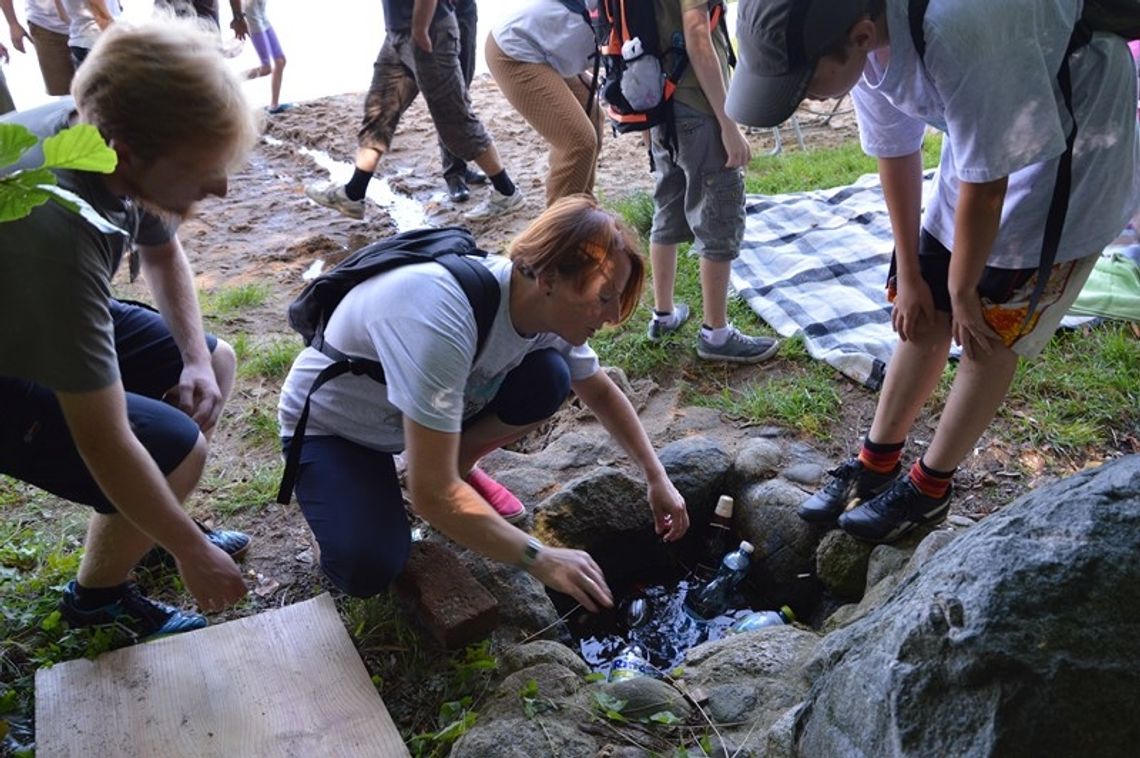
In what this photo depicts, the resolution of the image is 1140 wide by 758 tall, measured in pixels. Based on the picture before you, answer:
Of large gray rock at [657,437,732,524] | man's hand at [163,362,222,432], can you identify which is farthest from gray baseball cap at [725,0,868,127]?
man's hand at [163,362,222,432]

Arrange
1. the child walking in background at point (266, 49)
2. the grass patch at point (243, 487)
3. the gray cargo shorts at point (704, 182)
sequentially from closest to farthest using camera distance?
the grass patch at point (243, 487) → the gray cargo shorts at point (704, 182) → the child walking in background at point (266, 49)

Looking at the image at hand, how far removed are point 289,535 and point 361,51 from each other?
22.6ft

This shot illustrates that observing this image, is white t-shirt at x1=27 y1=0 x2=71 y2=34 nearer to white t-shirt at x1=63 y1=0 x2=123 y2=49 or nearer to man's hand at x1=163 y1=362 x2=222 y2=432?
white t-shirt at x1=63 y1=0 x2=123 y2=49

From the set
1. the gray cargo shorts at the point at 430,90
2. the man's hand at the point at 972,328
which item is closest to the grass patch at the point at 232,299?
the gray cargo shorts at the point at 430,90

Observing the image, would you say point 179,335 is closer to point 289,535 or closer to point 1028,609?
point 289,535

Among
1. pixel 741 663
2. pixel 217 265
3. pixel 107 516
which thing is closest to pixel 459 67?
pixel 217 265

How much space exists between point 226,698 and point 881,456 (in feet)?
5.91

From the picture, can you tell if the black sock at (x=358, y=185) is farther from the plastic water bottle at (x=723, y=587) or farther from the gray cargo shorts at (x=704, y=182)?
the plastic water bottle at (x=723, y=587)

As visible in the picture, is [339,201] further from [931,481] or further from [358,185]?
[931,481]

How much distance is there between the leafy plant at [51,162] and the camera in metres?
0.99

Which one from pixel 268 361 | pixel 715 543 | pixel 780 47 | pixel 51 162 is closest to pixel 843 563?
pixel 715 543

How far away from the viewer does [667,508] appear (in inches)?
101

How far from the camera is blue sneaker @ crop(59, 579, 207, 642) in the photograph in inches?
94.0

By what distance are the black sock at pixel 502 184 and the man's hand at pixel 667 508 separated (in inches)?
125
